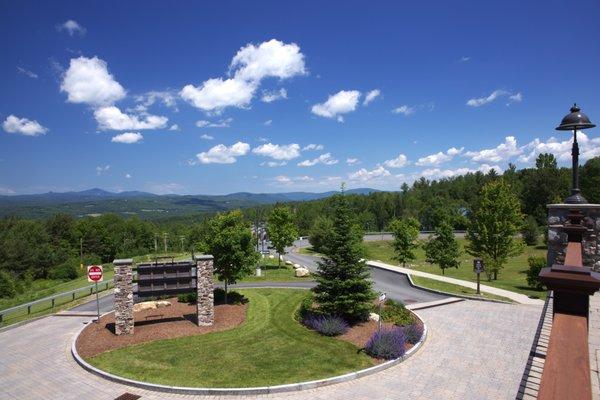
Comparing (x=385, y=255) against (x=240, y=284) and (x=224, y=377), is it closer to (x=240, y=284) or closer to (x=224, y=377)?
(x=240, y=284)

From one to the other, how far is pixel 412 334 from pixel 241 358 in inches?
264

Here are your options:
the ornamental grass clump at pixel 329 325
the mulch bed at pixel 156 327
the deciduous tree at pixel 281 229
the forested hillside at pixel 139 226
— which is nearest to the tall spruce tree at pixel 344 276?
the ornamental grass clump at pixel 329 325

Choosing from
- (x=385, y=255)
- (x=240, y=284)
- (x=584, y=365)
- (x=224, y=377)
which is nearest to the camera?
(x=584, y=365)

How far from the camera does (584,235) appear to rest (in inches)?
443

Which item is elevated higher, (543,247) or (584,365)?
(584,365)

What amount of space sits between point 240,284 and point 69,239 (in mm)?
69254

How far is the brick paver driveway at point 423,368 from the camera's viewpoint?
11.9 meters

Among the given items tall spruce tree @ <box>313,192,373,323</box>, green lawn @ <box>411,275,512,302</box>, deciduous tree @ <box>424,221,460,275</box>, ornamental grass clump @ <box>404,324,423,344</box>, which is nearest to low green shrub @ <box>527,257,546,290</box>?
green lawn @ <box>411,275,512,302</box>

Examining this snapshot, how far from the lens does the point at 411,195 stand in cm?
11312

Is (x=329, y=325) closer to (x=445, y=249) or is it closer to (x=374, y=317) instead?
(x=374, y=317)

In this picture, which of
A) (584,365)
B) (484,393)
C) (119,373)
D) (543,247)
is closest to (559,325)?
(584,365)

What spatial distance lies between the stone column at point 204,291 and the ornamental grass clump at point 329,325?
15.4 feet

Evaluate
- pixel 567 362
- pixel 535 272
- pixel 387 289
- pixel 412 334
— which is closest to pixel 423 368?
pixel 412 334

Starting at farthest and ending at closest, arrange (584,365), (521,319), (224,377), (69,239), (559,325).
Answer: (69,239) < (521,319) < (224,377) < (559,325) < (584,365)
